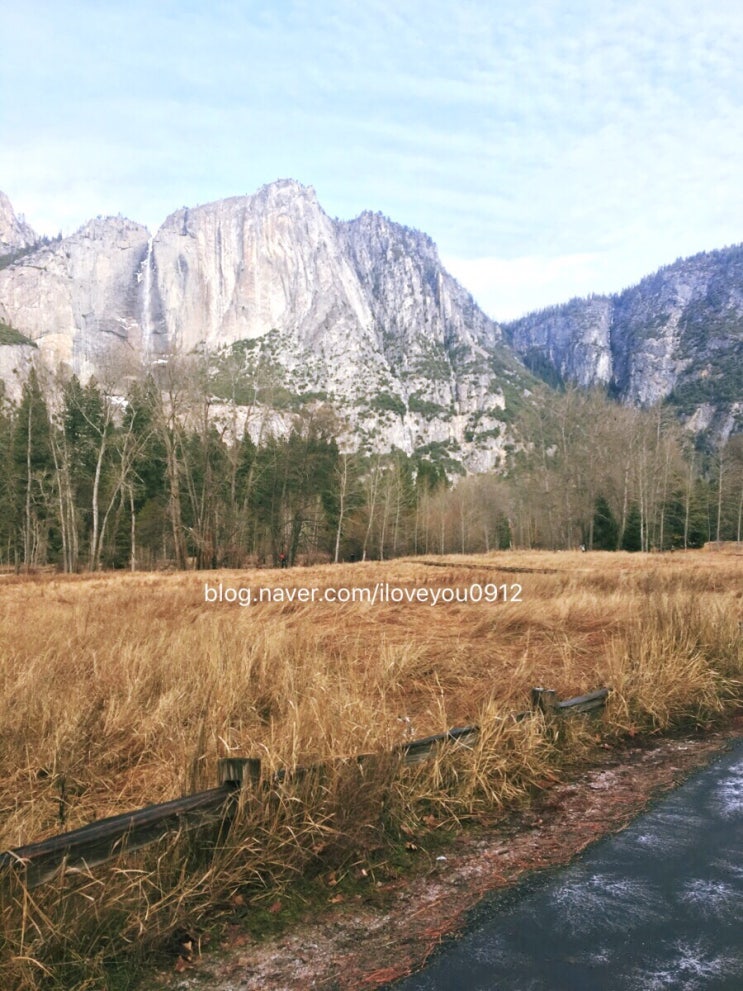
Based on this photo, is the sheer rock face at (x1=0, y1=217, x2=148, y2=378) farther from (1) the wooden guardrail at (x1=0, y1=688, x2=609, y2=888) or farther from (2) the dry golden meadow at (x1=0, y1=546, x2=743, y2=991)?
(1) the wooden guardrail at (x1=0, y1=688, x2=609, y2=888)

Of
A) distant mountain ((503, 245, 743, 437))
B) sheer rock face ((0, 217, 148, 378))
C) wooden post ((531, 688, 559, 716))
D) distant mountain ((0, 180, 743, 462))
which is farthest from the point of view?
sheer rock face ((0, 217, 148, 378))

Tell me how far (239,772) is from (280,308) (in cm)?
18060

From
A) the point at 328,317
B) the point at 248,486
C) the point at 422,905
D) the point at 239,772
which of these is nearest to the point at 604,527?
the point at 248,486

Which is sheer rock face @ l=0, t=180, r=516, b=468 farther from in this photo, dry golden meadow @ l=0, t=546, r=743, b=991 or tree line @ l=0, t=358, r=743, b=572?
dry golden meadow @ l=0, t=546, r=743, b=991

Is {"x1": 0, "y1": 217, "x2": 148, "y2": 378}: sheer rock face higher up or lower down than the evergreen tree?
higher up

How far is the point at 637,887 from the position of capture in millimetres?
3285

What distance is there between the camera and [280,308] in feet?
572

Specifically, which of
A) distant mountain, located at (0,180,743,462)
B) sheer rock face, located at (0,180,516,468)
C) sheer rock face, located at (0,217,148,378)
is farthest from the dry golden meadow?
sheer rock face, located at (0,217,148,378)

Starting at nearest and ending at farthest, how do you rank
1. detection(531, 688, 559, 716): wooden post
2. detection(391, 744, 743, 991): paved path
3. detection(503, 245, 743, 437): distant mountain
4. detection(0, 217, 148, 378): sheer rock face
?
detection(391, 744, 743, 991): paved path → detection(531, 688, 559, 716): wooden post → detection(503, 245, 743, 437): distant mountain → detection(0, 217, 148, 378): sheer rock face

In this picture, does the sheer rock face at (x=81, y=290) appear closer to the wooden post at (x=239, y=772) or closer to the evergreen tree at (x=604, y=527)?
the evergreen tree at (x=604, y=527)

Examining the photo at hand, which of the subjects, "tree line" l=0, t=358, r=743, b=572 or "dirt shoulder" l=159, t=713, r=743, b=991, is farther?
"tree line" l=0, t=358, r=743, b=572

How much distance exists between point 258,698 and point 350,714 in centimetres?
164

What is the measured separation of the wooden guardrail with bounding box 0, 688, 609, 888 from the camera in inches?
103

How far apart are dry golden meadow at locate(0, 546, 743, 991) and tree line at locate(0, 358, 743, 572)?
24068mm
